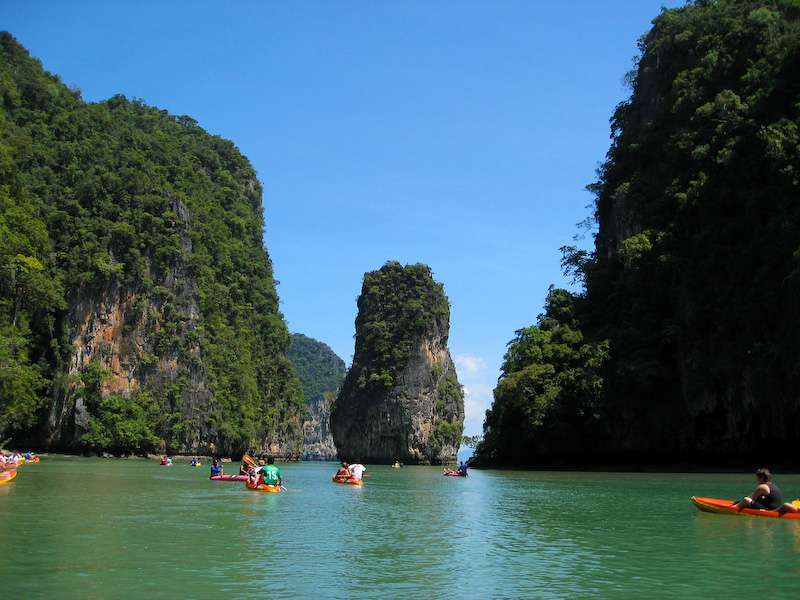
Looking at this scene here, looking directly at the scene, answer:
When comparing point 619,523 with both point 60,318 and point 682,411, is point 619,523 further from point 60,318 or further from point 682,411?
point 60,318

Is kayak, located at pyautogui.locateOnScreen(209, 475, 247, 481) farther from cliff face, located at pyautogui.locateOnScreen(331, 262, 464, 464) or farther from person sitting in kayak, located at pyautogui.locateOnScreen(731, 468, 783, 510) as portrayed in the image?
cliff face, located at pyautogui.locateOnScreen(331, 262, 464, 464)

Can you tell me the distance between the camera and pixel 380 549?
11.9m

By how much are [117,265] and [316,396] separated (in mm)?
126752

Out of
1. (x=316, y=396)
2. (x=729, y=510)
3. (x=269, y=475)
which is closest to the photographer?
(x=729, y=510)

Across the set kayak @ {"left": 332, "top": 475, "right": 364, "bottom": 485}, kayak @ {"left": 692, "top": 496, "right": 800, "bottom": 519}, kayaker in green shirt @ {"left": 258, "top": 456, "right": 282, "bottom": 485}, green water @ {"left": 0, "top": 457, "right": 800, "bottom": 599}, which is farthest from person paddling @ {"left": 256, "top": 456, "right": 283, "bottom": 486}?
kayak @ {"left": 692, "top": 496, "right": 800, "bottom": 519}

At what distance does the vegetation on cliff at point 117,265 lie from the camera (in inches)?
1857

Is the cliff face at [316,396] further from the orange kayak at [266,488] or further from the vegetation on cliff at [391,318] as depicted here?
the orange kayak at [266,488]

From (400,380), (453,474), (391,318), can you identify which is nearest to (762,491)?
(453,474)

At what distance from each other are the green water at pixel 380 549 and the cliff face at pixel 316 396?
13314cm

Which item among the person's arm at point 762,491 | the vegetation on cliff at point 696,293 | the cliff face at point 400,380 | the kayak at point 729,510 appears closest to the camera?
the kayak at point 729,510

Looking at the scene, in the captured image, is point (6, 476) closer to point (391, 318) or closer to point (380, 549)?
point (380, 549)

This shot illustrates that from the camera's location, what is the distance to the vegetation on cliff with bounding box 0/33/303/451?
47.2 m

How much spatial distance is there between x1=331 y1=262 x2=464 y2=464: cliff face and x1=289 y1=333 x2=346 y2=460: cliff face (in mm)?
61045

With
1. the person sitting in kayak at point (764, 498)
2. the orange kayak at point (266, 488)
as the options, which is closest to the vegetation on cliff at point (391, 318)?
the orange kayak at point (266, 488)
